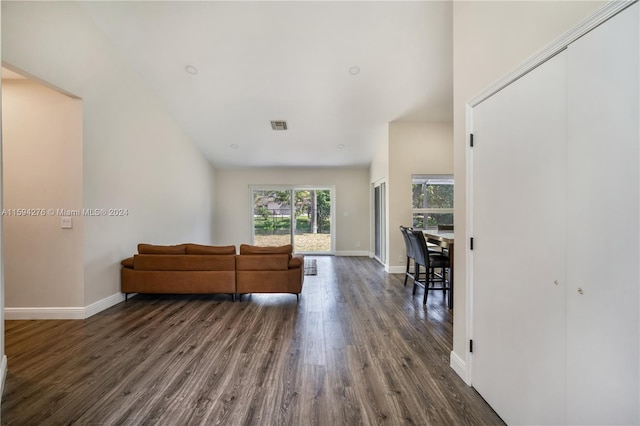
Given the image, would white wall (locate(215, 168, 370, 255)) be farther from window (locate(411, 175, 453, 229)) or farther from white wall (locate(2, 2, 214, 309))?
white wall (locate(2, 2, 214, 309))

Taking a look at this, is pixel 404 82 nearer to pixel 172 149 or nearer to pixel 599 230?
pixel 599 230

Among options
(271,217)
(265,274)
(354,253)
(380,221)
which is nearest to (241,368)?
(265,274)

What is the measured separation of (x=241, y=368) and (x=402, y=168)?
4.57 m

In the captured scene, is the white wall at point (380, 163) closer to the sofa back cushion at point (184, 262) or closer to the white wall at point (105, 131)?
the sofa back cushion at point (184, 262)

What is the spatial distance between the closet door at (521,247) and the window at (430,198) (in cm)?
374

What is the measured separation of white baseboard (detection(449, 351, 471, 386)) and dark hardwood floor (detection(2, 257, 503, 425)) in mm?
44

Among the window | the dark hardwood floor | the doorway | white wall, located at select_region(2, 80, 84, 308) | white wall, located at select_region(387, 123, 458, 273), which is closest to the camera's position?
the dark hardwood floor

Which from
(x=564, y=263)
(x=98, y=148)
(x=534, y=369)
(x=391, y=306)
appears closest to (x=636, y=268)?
(x=564, y=263)

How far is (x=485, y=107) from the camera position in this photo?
1796mm

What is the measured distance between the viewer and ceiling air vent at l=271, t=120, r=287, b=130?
17.3ft

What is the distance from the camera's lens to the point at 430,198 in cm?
559

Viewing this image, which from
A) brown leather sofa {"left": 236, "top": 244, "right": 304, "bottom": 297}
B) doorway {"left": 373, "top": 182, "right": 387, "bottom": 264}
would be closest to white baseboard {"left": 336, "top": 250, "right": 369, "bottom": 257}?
doorway {"left": 373, "top": 182, "right": 387, "bottom": 264}

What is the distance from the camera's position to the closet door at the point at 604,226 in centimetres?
98

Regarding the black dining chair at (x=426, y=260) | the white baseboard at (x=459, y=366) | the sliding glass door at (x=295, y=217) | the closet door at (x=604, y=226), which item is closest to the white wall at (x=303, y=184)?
the sliding glass door at (x=295, y=217)
